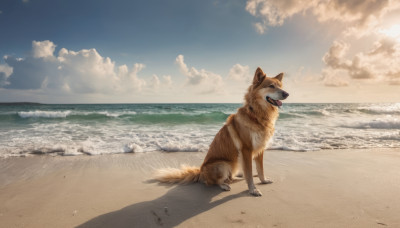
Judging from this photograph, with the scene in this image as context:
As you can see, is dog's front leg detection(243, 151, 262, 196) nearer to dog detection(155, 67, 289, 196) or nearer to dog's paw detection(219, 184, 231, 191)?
dog detection(155, 67, 289, 196)

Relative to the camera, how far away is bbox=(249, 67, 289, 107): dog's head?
3.06m

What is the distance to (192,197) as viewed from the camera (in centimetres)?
292

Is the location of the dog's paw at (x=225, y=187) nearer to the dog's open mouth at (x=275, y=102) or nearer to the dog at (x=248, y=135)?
the dog at (x=248, y=135)

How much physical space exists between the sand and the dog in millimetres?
282

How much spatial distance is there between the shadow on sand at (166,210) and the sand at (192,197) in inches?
0.5

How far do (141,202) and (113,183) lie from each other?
105cm

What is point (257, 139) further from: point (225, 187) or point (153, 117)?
point (153, 117)

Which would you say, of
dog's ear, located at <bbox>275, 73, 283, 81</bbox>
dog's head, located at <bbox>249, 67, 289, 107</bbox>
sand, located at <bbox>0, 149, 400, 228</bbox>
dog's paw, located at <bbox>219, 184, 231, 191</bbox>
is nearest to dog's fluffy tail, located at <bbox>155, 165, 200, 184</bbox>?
sand, located at <bbox>0, 149, 400, 228</bbox>

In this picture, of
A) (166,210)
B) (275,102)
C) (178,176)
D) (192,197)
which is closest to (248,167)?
(192,197)

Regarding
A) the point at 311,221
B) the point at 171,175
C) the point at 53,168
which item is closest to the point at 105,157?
the point at 53,168

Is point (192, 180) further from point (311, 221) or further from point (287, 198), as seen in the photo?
point (311, 221)

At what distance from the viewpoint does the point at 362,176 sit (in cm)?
367

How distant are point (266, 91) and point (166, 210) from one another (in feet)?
7.57

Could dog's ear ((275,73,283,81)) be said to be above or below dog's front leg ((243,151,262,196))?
above
